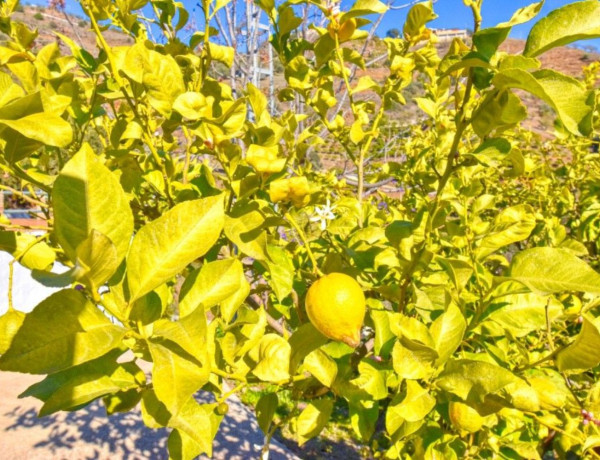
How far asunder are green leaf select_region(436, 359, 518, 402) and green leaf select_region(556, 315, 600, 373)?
4.9 inches

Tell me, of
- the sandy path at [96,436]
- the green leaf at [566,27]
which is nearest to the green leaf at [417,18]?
the green leaf at [566,27]

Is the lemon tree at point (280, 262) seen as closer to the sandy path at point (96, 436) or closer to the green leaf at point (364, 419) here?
the green leaf at point (364, 419)

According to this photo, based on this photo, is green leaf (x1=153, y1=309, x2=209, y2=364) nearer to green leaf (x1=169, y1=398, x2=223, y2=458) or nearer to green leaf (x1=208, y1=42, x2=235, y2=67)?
green leaf (x1=169, y1=398, x2=223, y2=458)

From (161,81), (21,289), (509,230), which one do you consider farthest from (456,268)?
(21,289)

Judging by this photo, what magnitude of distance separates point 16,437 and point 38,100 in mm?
3917

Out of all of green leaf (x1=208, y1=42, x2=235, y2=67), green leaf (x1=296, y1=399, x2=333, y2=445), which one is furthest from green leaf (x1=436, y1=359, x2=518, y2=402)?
green leaf (x1=208, y1=42, x2=235, y2=67)

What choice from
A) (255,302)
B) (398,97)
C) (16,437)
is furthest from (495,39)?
(16,437)

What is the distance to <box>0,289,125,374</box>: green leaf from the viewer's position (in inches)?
15.4

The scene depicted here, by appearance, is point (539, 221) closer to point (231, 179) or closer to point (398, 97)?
point (398, 97)

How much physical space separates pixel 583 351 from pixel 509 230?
27 cm

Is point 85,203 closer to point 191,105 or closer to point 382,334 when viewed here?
point 191,105

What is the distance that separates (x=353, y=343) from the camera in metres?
0.64

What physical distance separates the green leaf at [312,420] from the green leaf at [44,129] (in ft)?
1.84

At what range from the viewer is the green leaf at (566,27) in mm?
437
